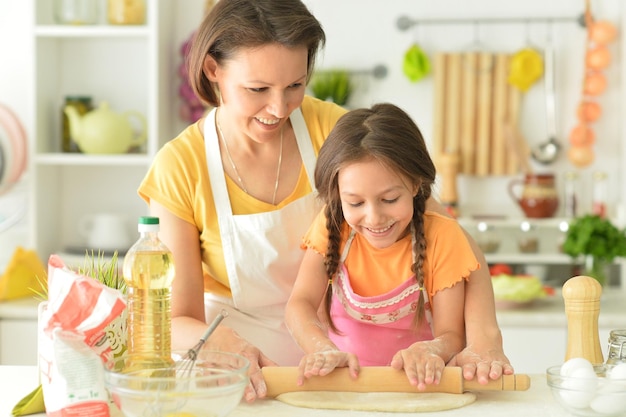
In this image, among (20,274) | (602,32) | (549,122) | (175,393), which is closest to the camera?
(175,393)

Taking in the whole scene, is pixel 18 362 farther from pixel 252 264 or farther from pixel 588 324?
pixel 588 324

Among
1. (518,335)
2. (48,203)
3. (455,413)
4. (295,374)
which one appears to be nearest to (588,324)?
(455,413)

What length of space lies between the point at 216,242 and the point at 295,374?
48cm

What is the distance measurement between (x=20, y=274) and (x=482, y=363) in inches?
85.5

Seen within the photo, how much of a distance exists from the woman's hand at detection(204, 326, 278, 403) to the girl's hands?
0.19 feet

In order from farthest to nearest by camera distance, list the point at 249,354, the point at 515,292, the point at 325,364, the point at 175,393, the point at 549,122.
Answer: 1. the point at 549,122
2. the point at 515,292
3. the point at 249,354
4. the point at 325,364
5. the point at 175,393

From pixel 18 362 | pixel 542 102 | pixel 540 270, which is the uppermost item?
pixel 542 102

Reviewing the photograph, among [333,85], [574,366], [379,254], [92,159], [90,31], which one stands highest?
[90,31]

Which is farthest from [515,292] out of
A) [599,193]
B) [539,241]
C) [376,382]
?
[376,382]

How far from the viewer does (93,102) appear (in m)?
3.57

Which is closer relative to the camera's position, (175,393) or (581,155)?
(175,393)

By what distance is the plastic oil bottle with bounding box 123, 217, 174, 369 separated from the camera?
1288 millimetres

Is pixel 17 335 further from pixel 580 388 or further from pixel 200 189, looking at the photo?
pixel 580 388

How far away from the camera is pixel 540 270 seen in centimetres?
356
